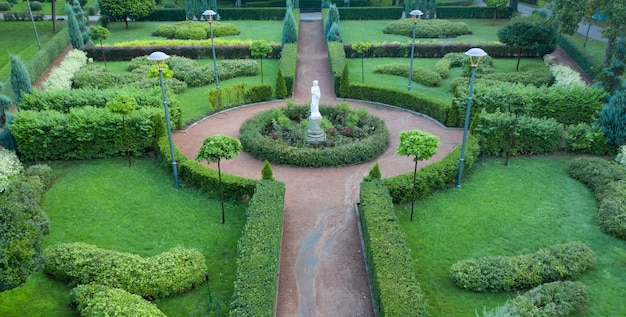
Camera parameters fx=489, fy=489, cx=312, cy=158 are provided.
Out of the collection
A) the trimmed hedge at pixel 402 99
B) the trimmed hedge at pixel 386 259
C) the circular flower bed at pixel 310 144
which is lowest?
the trimmed hedge at pixel 386 259

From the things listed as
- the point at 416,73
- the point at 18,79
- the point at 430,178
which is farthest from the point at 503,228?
the point at 18,79

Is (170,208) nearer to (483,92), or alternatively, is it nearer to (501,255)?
(501,255)

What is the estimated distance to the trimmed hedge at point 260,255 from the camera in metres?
11.0

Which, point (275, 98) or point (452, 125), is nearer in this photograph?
point (452, 125)

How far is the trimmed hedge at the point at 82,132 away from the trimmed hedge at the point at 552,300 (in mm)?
14295

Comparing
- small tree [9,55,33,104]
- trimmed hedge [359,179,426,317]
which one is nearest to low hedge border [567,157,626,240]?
trimmed hedge [359,179,426,317]

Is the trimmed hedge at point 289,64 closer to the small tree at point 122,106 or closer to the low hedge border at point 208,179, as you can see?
the low hedge border at point 208,179

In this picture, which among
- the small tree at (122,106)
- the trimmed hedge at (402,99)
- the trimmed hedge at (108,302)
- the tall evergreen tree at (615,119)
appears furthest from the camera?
the trimmed hedge at (402,99)

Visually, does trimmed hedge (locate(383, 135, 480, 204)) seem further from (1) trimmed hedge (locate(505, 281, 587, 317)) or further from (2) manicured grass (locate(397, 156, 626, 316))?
(1) trimmed hedge (locate(505, 281, 587, 317))

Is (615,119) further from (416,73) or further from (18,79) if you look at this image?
(18,79)

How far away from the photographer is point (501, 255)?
13.9 m

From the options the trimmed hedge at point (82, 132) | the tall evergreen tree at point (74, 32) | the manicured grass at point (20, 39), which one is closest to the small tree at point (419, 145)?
the trimmed hedge at point (82, 132)

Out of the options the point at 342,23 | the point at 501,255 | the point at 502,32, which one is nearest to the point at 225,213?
the point at 501,255

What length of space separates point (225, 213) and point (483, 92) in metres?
12.6
